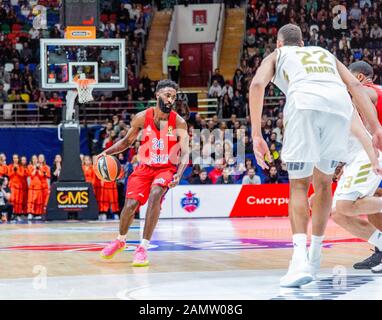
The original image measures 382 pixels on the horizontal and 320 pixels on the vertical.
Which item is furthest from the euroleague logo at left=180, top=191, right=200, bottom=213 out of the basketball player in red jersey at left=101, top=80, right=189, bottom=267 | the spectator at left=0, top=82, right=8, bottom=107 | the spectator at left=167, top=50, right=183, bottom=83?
the basketball player in red jersey at left=101, top=80, right=189, bottom=267

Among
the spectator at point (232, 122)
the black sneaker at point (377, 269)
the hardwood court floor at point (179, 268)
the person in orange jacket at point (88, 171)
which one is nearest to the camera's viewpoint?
the hardwood court floor at point (179, 268)

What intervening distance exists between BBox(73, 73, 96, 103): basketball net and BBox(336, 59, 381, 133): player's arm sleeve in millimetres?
13384

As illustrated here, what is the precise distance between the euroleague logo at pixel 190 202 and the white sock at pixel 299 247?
14.5 m

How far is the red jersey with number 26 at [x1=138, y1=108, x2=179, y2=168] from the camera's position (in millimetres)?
10078

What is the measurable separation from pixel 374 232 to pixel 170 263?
87.3 inches

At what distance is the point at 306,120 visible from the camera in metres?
7.00

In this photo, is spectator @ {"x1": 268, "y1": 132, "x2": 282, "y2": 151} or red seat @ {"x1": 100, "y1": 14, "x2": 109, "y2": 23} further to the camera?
red seat @ {"x1": 100, "y1": 14, "x2": 109, "y2": 23}

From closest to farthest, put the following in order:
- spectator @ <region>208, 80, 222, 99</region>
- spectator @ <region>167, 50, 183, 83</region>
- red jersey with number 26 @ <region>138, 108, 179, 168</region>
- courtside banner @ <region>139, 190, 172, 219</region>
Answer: red jersey with number 26 @ <region>138, 108, 179, 168</region>, courtside banner @ <region>139, 190, 172, 219</region>, spectator @ <region>208, 80, 222, 99</region>, spectator @ <region>167, 50, 183, 83</region>

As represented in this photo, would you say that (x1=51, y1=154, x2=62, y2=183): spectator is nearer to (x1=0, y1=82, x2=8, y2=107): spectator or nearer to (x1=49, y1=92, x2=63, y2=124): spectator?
(x1=49, y1=92, x2=63, y2=124): spectator

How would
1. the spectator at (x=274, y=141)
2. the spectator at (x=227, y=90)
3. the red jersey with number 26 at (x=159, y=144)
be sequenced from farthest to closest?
the spectator at (x=227, y=90)
the spectator at (x=274, y=141)
the red jersey with number 26 at (x=159, y=144)

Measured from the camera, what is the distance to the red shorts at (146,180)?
994cm

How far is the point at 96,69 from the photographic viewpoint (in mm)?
20406

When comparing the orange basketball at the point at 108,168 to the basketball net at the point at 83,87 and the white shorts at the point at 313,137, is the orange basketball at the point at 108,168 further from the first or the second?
the basketball net at the point at 83,87

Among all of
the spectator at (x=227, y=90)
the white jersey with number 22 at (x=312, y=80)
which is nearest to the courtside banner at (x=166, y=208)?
the spectator at (x=227, y=90)
